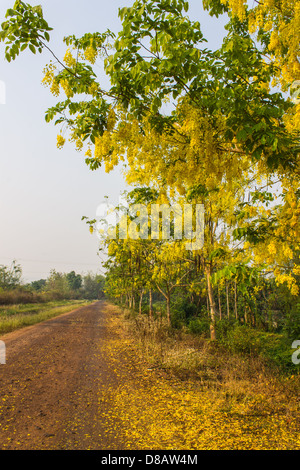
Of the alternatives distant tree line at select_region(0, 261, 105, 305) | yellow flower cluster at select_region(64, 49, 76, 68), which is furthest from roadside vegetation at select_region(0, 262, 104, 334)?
yellow flower cluster at select_region(64, 49, 76, 68)

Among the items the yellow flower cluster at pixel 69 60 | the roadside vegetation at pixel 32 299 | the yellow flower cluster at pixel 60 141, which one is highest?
the yellow flower cluster at pixel 69 60

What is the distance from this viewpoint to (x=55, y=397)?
15.7 feet

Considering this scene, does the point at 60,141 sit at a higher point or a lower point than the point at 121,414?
higher

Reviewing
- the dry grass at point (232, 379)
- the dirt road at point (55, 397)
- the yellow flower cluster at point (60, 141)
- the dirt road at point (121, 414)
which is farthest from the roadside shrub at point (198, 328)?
the yellow flower cluster at point (60, 141)

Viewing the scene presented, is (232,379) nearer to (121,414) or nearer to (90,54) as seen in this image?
(121,414)

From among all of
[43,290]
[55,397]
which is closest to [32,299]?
[43,290]

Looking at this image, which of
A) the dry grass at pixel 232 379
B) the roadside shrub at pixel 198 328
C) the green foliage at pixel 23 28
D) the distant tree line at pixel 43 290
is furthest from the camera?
the distant tree line at pixel 43 290

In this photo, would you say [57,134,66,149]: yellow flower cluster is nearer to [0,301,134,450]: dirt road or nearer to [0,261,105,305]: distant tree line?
[0,301,134,450]: dirt road

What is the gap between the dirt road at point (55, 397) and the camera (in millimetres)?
3445

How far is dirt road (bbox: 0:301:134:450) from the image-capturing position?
3.45 metres

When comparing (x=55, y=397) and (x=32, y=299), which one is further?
(x=32, y=299)

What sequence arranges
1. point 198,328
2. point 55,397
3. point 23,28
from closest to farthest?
point 23,28
point 55,397
point 198,328

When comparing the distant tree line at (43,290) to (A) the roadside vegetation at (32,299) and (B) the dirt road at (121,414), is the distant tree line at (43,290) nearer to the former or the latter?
(A) the roadside vegetation at (32,299)
